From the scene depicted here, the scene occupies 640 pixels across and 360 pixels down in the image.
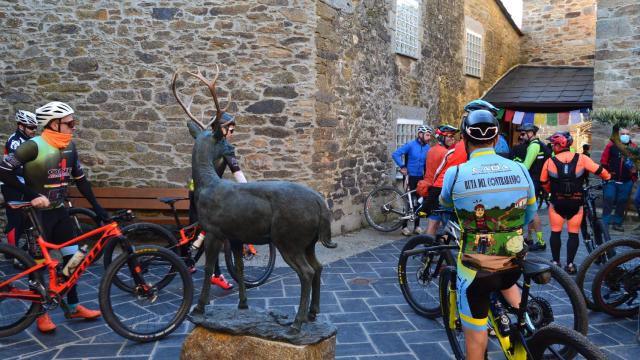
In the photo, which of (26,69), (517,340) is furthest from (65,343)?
(26,69)

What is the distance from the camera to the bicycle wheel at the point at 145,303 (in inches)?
157

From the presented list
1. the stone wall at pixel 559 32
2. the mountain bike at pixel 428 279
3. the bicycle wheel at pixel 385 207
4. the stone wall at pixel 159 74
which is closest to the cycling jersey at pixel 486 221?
the mountain bike at pixel 428 279

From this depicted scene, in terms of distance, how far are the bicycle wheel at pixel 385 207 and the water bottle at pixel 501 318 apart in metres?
6.23

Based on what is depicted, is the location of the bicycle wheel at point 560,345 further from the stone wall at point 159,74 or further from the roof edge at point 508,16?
the roof edge at point 508,16

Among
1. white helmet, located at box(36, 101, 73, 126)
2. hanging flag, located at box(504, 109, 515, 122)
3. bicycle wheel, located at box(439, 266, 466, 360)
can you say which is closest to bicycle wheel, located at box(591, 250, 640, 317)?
bicycle wheel, located at box(439, 266, 466, 360)

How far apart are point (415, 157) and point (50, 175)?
619 cm

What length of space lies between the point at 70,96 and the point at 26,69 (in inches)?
35.5

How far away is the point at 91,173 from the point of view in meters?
8.21

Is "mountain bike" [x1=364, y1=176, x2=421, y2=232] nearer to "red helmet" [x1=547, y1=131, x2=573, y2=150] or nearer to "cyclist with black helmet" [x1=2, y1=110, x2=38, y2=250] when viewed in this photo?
"red helmet" [x1=547, y1=131, x2=573, y2=150]

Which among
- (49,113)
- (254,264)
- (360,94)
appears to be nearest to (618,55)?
(360,94)

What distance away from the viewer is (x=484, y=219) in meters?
2.69

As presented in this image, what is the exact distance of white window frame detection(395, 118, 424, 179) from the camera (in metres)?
10.9

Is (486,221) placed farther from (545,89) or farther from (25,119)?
(545,89)

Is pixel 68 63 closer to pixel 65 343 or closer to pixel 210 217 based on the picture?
pixel 65 343
